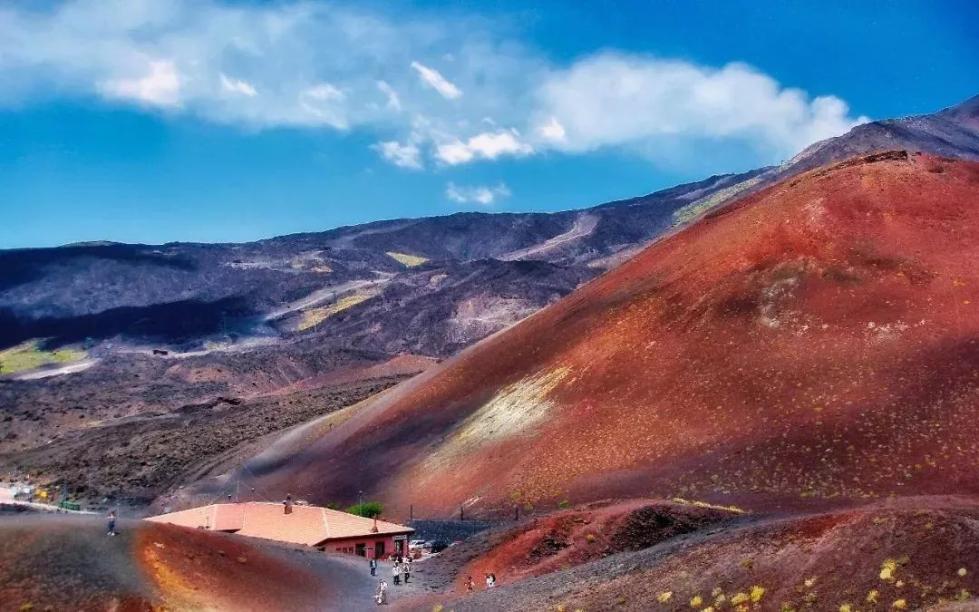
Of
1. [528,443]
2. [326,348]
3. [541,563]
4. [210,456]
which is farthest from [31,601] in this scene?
[326,348]

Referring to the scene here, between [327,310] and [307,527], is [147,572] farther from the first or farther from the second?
[327,310]

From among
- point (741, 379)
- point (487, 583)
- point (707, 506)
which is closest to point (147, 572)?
point (487, 583)

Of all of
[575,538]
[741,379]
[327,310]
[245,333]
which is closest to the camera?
[575,538]

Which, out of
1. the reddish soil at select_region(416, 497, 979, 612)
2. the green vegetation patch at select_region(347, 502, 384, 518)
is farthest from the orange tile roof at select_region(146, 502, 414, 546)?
the reddish soil at select_region(416, 497, 979, 612)

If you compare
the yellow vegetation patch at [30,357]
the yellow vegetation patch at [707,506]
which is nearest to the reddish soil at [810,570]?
the yellow vegetation patch at [707,506]

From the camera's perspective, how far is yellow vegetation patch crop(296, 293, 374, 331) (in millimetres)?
172875

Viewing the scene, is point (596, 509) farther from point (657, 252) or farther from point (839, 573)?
point (657, 252)

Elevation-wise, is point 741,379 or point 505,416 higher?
point 741,379

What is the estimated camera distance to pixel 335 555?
3700 centimetres

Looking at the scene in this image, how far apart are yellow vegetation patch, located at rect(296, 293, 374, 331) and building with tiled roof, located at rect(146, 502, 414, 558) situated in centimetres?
12764

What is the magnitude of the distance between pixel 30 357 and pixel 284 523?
Result: 13575 cm

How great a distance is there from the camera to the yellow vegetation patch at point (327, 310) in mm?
172875

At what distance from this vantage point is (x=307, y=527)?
4184 cm

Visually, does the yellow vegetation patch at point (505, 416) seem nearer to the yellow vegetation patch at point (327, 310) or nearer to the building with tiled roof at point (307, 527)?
Answer: the building with tiled roof at point (307, 527)
